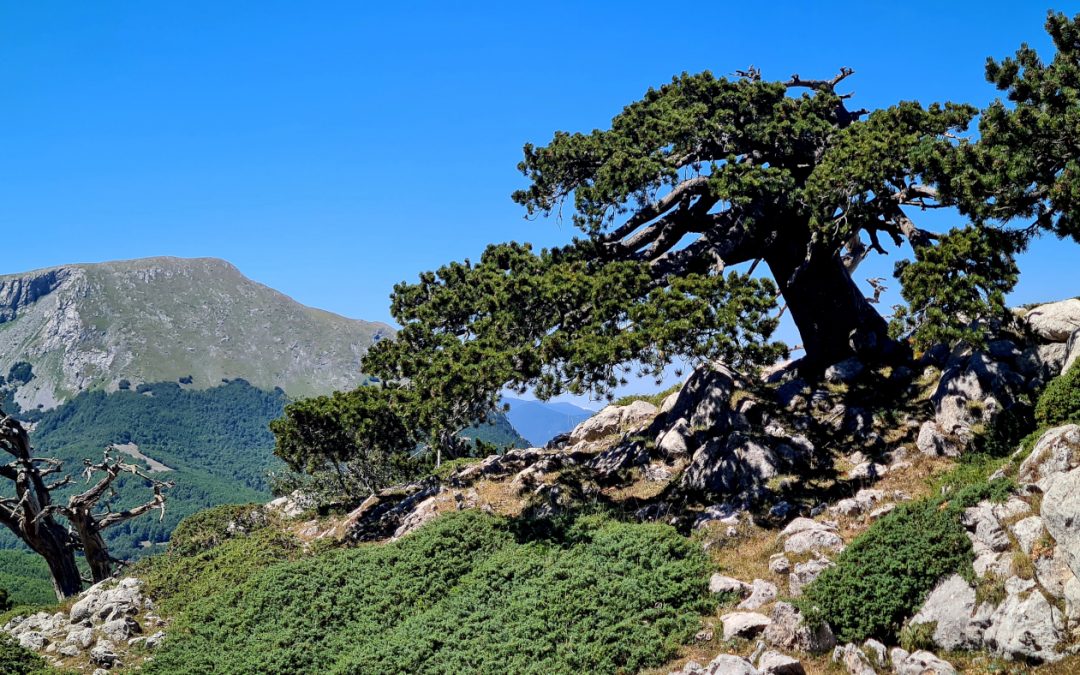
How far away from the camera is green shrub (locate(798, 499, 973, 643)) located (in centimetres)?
1475

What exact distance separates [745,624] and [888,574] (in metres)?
3.27

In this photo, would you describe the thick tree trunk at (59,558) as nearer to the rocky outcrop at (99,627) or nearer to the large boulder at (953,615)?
the rocky outcrop at (99,627)

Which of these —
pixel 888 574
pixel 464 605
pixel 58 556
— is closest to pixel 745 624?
pixel 888 574

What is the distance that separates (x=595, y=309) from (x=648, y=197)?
672 cm

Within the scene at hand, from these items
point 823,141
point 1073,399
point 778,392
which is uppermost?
point 823,141

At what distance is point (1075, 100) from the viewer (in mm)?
17797

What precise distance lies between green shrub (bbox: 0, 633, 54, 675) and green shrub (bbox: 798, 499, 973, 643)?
20.9 meters

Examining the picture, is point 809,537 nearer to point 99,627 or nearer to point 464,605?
point 464,605

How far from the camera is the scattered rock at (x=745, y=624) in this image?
1582 centimetres

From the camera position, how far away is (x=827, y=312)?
30203 mm

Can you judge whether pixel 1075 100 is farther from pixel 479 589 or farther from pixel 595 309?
pixel 479 589

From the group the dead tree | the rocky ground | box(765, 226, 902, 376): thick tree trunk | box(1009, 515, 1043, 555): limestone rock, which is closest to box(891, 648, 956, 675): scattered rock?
the rocky ground

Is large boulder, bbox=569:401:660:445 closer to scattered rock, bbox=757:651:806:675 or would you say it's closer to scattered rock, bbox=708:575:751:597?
scattered rock, bbox=708:575:751:597

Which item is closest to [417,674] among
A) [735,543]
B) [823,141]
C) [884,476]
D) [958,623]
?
[735,543]
